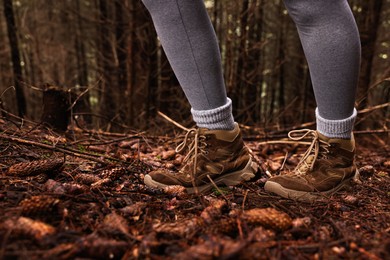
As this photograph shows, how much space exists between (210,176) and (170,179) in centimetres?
18

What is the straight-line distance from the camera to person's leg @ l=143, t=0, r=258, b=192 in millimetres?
1285

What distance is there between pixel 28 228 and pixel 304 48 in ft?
3.81

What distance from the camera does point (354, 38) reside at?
1.22m

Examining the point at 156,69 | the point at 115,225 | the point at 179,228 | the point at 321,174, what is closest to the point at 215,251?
the point at 179,228

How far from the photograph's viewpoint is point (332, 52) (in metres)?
1.22

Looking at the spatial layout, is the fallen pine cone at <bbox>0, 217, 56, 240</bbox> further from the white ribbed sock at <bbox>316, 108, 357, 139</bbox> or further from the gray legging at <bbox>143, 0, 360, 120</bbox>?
the white ribbed sock at <bbox>316, 108, 357, 139</bbox>

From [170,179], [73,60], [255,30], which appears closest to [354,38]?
[170,179]

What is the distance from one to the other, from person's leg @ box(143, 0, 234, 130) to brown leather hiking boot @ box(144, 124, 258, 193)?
2.3 inches

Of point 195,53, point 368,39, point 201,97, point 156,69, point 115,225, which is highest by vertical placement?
point 195,53

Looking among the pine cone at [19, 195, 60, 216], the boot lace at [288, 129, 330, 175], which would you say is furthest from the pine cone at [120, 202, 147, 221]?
the boot lace at [288, 129, 330, 175]

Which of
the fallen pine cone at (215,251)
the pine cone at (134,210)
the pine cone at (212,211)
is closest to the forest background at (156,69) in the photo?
the pine cone at (134,210)

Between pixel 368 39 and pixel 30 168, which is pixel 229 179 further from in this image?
pixel 368 39

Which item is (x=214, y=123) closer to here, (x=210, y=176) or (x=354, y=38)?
(x=210, y=176)

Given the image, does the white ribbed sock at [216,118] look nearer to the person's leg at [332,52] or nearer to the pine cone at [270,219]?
the person's leg at [332,52]
